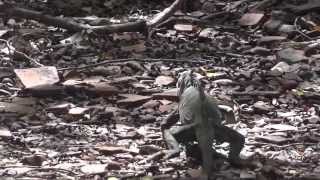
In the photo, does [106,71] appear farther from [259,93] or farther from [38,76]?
[259,93]

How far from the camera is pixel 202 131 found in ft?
18.6

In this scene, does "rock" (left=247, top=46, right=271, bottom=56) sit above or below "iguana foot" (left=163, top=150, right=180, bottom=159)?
above

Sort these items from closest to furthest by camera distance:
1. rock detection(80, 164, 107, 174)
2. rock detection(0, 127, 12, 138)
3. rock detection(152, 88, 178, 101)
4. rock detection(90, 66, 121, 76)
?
rock detection(80, 164, 107, 174) < rock detection(0, 127, 12, 138) < rock detection(152, 88, 178, 101) < rock detection(90, 66, 121, 76)

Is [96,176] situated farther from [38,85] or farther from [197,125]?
[38,85]

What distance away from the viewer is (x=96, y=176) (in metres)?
5.64

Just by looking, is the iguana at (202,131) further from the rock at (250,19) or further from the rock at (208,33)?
the rock at (250,19)

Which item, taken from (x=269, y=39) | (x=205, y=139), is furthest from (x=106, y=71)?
(x=205, y=139)

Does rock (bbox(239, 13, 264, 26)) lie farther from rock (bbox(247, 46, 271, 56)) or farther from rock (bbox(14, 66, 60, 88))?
rock (bbox(14, 66, 60, 88))

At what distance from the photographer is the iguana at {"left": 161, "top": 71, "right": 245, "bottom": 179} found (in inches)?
218

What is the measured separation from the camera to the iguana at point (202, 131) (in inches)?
218

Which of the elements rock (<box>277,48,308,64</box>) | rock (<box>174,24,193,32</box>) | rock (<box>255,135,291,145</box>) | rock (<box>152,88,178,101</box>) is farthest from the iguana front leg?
rock (<box>174,24,193,32</box>)

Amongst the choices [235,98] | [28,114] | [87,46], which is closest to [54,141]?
[28,114]

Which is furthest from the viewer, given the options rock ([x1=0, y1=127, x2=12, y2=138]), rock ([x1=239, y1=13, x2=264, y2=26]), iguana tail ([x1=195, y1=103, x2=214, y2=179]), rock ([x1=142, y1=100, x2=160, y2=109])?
rock ([x1=239, y1=13, x2=264, y2=26])

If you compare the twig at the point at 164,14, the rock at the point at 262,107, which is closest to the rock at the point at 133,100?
the rock at the point at 262,107
